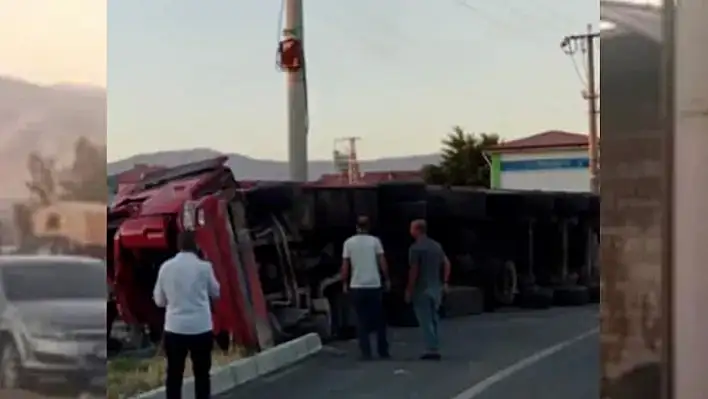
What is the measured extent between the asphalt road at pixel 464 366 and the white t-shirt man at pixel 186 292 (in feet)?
0.60

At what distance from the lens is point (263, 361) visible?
2.16 m

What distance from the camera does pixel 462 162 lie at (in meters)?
1.92

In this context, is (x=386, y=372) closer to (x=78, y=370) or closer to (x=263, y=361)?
(x=263, y=361)

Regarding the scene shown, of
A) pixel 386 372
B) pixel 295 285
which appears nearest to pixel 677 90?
pixel 386 372

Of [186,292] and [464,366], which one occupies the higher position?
[186,292]

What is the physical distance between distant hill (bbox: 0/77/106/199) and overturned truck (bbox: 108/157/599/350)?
18 cm

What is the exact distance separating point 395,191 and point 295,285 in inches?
13.4

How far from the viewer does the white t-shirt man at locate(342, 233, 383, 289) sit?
2.02 m

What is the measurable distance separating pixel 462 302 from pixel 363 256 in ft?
0.75

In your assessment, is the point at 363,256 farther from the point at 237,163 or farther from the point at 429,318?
the point at 237,163

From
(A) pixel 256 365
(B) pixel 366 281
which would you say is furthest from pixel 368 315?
(A) pixel 256 365

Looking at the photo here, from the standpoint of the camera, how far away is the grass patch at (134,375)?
206 cm

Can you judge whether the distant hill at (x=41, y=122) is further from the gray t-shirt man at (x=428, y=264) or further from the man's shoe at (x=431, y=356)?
the man's shoe at (x=431, y=356)

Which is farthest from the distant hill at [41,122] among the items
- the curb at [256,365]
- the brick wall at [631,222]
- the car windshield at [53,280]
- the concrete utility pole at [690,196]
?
the concrete utility pole at [690,196]
